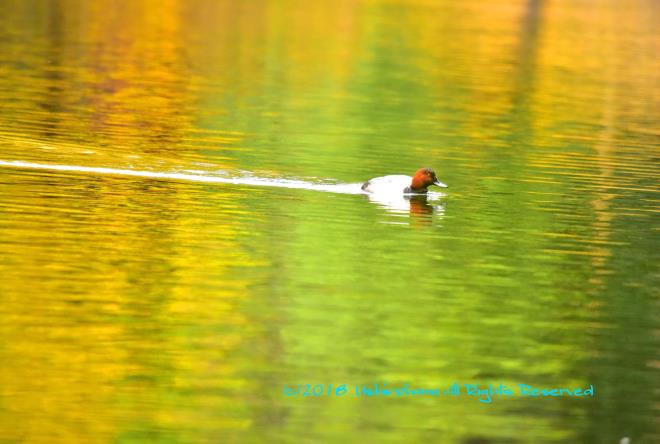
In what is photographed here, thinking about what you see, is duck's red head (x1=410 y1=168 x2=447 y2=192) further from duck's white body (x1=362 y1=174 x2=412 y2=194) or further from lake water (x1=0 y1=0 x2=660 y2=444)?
lake water (x1=0 y1=0 x2=660 y2=444)

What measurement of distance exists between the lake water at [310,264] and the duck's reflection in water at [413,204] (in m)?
0.07

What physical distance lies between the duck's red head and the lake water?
271mm

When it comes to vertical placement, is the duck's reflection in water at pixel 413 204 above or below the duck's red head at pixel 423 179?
below

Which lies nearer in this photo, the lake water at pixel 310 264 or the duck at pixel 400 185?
the lake water at pixel 310 264

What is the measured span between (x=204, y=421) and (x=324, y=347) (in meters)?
2.38

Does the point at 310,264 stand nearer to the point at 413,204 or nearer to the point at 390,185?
the point at 413,204

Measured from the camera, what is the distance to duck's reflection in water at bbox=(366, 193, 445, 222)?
68.6 feet

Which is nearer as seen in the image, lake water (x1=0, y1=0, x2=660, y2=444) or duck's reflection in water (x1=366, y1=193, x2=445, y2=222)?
lake water (x1=0, y1=0, x2=660, y2=444)

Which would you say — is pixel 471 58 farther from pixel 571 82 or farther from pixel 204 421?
pixel 204 421

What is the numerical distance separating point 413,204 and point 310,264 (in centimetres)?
524

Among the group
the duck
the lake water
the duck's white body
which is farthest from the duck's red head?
the lake water

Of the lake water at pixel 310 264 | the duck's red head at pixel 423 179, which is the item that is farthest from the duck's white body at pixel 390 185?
the lake water at pixel 310 264

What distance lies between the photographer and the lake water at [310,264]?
37.9ft

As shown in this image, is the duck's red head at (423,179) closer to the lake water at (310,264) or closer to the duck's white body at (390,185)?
A: the duck's white body at (390,185)
